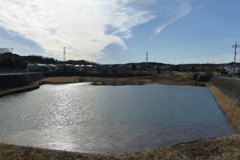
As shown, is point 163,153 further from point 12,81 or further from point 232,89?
point 12,81

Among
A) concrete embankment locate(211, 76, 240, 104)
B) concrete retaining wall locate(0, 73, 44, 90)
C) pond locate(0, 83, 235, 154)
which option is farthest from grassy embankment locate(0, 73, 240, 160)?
concrete retaining wall locate(0, 73, 44, 90)

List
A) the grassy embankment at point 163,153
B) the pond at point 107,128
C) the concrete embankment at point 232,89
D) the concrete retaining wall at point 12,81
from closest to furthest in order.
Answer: the grassy embankment at point 163,153
the pond at point 107,128
the concrete embankment at point 232,89
the concrete retaining wall at point 12,81

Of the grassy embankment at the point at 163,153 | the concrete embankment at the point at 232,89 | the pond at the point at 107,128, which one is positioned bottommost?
the pond at the point at 107,128

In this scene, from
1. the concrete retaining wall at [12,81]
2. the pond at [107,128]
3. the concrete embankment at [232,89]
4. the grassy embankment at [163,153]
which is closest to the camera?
the grassy embankment at [163,153]

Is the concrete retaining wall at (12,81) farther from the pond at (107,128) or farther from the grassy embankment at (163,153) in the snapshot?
the grassy embankment at (163,153)

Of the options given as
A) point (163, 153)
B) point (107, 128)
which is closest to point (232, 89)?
point (107, 128)

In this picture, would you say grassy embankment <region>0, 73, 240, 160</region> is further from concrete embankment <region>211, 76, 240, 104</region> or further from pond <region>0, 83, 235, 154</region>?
concrete embankment <region>211, 76, 240, 104</region>

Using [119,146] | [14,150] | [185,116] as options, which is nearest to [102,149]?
[119,146]

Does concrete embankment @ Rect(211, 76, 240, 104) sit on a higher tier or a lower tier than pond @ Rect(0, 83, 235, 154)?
higher

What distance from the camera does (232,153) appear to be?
802cm

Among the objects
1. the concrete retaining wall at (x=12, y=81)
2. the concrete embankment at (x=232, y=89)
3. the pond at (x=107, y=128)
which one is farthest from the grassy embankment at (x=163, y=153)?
the concrete retaining wall at (x=12, y=81)

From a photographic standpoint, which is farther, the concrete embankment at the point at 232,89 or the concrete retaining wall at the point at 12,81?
the concrete retaining wall at the point at 12,81

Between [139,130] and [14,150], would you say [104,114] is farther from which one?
[14,150]

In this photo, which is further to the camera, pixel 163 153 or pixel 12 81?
pixel 12 81
